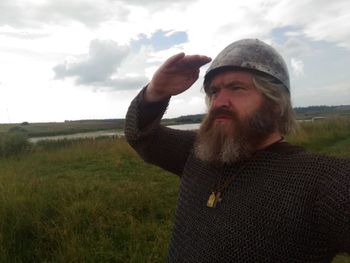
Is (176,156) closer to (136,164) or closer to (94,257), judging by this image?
(94,257)

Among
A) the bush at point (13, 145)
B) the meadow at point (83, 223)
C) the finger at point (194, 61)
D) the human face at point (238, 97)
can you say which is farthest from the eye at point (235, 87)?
the bush at point (13, 145)

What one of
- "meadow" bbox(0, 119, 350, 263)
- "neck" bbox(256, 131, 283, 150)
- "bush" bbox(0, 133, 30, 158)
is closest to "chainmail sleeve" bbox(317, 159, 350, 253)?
"neck" bbox(256, 131, 283, 150)

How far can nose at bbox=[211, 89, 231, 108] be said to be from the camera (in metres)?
1.85

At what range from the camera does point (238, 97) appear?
185 cm

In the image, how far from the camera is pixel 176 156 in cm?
230

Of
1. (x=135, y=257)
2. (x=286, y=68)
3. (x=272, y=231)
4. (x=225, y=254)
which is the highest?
(x=286, y=68)

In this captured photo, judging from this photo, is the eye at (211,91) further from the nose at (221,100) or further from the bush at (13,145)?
the bush at (13,145)

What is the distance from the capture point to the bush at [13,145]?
18.2m

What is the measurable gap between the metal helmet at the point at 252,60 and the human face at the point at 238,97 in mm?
45

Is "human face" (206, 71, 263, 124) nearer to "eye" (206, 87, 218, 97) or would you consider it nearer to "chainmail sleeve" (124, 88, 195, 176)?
"eye" (206, 87, 218, 97)

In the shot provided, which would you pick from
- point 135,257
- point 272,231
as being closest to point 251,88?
point 272,231

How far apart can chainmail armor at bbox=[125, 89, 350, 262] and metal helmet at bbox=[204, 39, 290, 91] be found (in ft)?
1.12

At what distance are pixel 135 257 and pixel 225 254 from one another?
3.24m

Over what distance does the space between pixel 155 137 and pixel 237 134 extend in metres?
0.60
